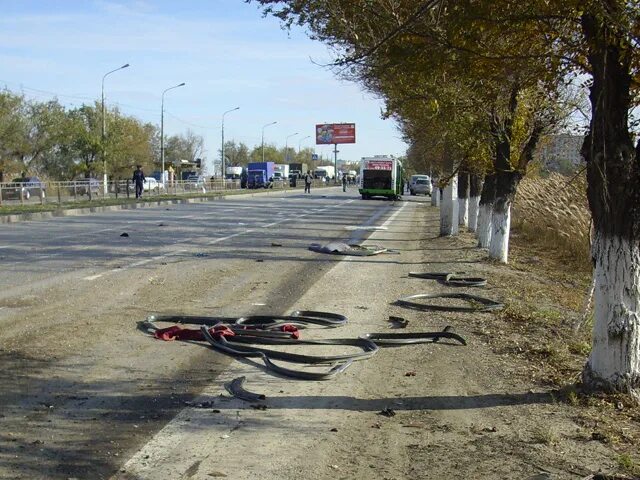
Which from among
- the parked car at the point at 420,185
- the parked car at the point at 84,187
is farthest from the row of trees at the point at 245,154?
the parked car at the point at 84,187

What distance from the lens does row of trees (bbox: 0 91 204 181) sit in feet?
190

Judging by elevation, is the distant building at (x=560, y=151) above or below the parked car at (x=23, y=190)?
above

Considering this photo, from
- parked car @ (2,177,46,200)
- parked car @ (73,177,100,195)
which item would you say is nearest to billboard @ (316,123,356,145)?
parked car @ (73,177,100,195)

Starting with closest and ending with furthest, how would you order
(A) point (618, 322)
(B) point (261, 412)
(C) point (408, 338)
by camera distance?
(B) point (261, 412), (A) point (618, 322), (C) point (408, 338)

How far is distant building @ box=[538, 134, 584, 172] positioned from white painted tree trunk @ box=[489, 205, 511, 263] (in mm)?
1731

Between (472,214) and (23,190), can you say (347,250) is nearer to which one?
(472,214)

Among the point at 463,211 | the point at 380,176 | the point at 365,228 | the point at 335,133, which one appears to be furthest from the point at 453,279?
the point at 335,133

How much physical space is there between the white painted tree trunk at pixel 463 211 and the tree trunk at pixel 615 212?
23.6 meters

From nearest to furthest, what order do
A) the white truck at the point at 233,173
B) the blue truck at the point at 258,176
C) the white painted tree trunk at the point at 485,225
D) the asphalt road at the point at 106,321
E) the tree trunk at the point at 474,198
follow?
1. the asphalt road at the point at 106,321
2. the white painted tree trunk at the point at 485,225
3. the tree trunk at the point at 474,198
4. the blue truck at the point at 258,176
5. the white truck at the point at 233,173

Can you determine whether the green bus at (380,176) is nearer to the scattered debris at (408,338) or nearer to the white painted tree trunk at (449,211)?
the white painted tree trunk at (449,211)

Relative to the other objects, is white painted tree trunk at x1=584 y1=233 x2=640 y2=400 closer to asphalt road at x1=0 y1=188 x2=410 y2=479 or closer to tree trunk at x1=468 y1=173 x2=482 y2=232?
asphalt road at x1=0 y1=188 x2=410 y2=479

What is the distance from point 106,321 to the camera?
9180mm

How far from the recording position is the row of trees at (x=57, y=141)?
58.0 metres

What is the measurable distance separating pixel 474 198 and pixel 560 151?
9.18m
